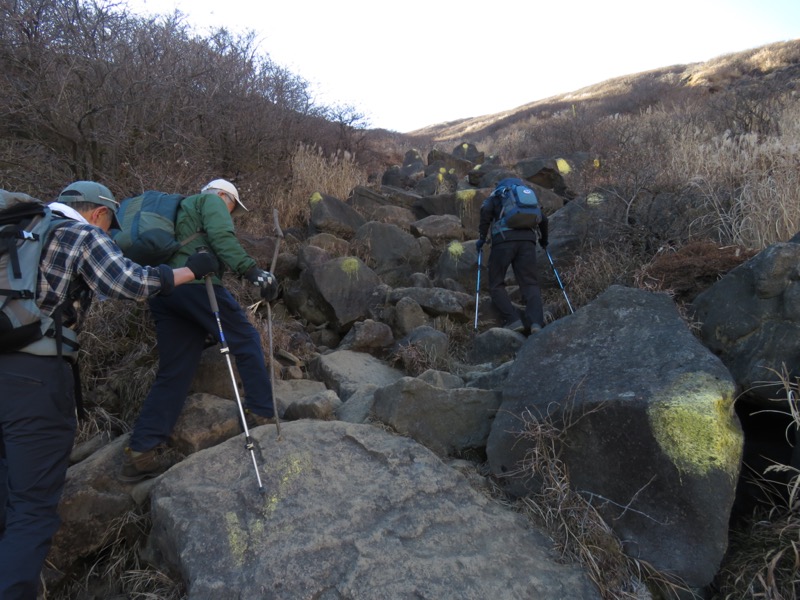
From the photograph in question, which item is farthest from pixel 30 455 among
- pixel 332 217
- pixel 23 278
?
pixel 332 217

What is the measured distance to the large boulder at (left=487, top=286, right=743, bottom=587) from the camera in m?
2.70

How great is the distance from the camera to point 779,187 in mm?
5535

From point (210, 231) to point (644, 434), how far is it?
2736 mm

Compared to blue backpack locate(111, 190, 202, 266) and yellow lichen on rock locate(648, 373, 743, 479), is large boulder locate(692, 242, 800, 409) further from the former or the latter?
blue backpack locate(111, 190, 202, 266)

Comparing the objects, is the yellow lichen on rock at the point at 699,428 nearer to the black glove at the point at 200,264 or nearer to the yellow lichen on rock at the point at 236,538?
the yellow lichen on rock at the point at 236,538

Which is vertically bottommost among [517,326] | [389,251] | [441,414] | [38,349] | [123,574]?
[517,326]

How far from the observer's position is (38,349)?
264cm

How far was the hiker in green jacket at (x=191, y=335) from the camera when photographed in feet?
11.5

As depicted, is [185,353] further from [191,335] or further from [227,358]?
[227,358]


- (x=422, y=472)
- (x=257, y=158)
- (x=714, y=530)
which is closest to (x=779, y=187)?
(x=714, y=530)

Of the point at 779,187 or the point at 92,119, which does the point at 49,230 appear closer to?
the point at 92,119

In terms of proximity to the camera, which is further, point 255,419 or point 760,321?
point 255,419

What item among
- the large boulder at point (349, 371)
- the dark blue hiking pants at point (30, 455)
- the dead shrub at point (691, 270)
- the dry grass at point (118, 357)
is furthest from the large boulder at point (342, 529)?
the dead shrub at point (691, 270)

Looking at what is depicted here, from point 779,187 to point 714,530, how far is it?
13.8 feet
